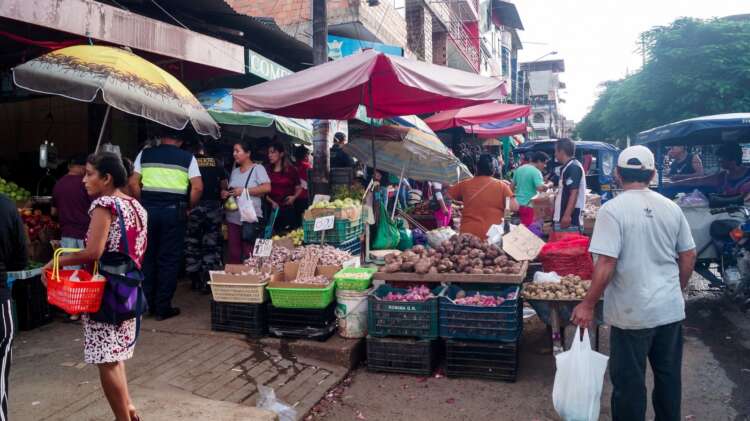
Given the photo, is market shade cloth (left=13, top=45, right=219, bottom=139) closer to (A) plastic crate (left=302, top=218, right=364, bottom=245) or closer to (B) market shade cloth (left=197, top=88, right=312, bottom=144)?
(A) plastic crate (left=302, top=218, right=364, bottom=245)

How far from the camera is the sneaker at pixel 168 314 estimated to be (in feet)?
19.5

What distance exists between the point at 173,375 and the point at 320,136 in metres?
4.25

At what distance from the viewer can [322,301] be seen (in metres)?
5.22

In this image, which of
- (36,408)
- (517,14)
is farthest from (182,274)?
(517,14)

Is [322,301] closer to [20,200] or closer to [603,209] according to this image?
[603,209]

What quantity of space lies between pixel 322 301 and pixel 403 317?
84cm

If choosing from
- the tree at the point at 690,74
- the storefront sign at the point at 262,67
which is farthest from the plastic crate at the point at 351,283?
the tree at the point at 690,74

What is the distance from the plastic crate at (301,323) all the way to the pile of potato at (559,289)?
6.31 ft

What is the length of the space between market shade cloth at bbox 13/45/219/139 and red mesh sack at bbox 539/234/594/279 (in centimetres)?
382

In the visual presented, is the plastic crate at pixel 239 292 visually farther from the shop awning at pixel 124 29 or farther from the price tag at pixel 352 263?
the shop awning at pixel 124 29

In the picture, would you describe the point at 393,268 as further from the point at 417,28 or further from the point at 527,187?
the point at 417,28

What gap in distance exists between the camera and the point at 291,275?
19.1 ft

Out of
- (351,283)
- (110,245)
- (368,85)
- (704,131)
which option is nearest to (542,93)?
(704,131)

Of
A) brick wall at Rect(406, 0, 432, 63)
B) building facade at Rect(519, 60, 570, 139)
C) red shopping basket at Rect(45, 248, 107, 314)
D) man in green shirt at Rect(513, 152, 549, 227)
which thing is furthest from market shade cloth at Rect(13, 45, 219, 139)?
building facade at Rect(519, 60, 570, 139)
